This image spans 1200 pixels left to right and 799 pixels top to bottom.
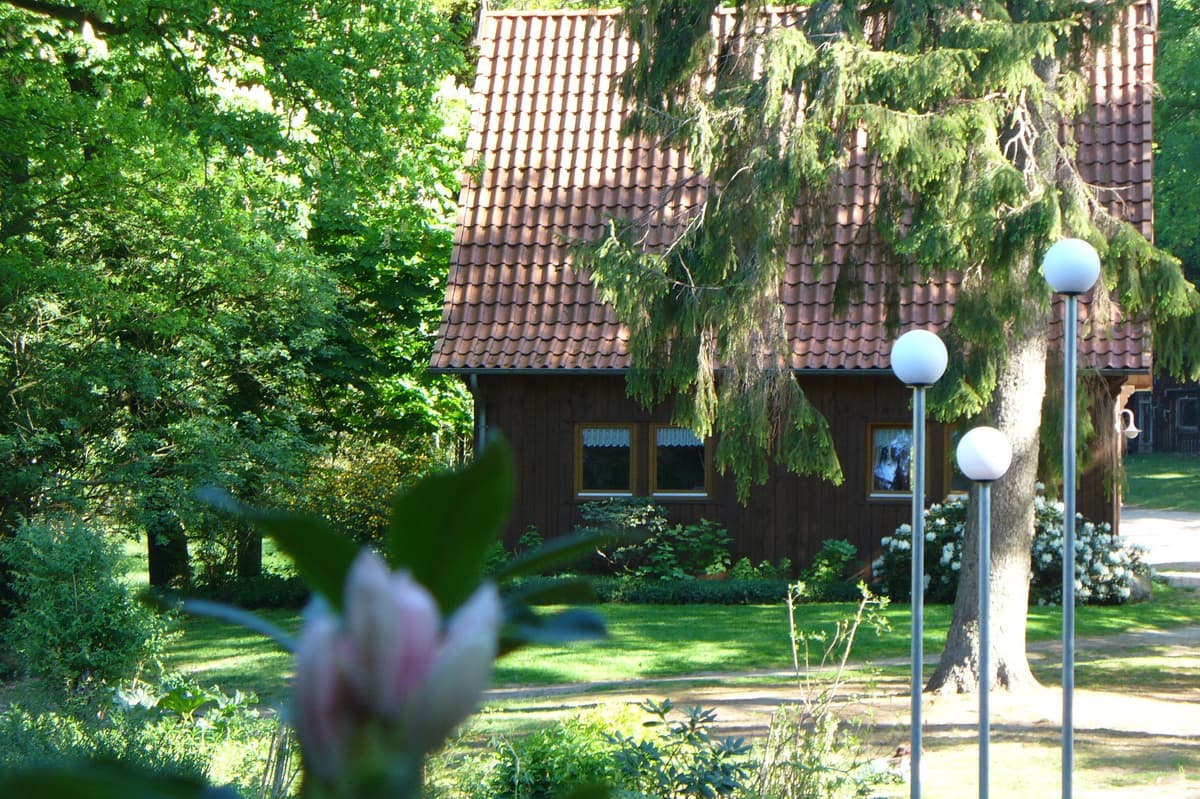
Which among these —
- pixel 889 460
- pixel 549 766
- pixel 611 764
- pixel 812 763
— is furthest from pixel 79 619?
pixel 889 460

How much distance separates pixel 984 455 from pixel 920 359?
0.55 m

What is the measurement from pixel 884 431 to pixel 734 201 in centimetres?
854

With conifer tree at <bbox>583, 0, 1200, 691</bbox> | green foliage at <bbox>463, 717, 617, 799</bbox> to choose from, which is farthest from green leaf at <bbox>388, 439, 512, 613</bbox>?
conifer tree at <bbox>583, 0, 1200, 691</bbox>

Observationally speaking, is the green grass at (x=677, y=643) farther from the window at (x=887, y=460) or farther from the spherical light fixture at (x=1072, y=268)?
the spherical light fixture at (x=1072, y=268)

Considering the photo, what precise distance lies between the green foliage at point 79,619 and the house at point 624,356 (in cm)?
847

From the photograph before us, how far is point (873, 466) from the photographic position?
1873 cm

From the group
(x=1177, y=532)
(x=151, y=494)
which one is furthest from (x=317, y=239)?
(x=1177, y=532)

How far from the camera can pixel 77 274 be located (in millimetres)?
12031

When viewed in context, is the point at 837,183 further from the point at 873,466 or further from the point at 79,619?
the point at 873,466

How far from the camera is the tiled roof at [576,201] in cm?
1819

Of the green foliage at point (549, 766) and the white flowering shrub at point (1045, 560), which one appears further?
the white flowering shrub at point (1045, 560)

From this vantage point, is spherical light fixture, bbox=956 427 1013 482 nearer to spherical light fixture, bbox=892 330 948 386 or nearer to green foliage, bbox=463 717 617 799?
spherical light fixture, bbox=892 330 948 386

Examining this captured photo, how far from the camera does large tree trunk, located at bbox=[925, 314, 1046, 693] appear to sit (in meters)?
11.0

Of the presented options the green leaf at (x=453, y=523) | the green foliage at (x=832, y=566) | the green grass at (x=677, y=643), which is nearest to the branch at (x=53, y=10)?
the green grass at (x=677, y=643)
